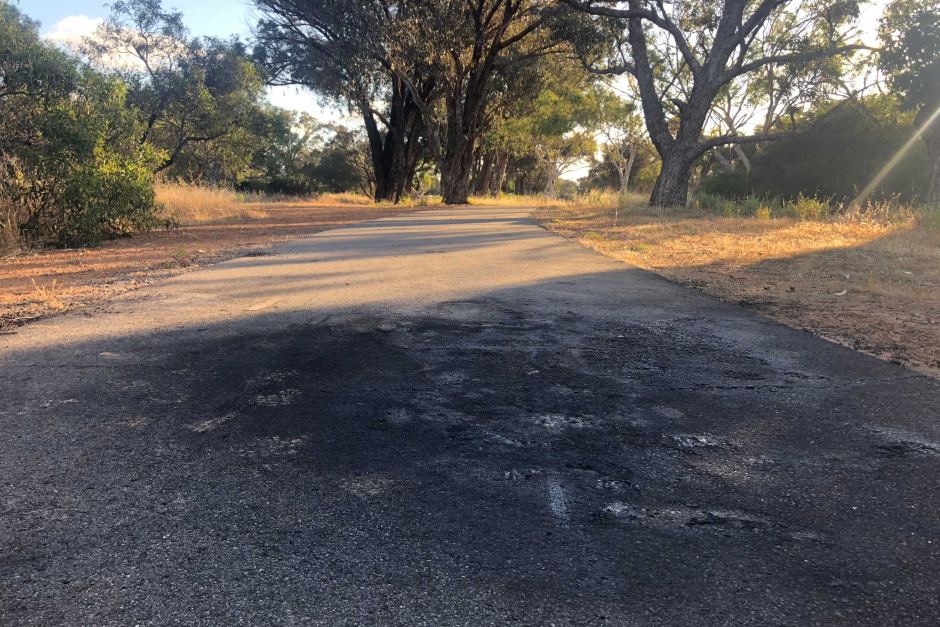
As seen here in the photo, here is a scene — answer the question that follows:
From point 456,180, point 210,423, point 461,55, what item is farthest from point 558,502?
point 456,180

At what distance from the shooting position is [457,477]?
2.46 m

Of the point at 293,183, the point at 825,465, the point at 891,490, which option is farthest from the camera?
the point at 293,183

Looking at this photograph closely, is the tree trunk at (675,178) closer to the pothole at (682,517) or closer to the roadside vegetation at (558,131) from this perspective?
the roadside vegetation at (558,131)

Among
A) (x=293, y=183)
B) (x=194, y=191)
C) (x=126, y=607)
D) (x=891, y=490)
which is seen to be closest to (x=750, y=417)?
(x=891, y=490)

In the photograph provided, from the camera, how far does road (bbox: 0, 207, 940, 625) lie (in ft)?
5.81

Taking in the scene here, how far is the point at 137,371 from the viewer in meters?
3.69

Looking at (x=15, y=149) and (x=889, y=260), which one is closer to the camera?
(x=889, y=260)

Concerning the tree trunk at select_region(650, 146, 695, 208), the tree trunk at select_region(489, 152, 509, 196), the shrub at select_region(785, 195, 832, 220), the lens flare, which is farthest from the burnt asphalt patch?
the tree trunk at select_region(489, 152, 509, 196)

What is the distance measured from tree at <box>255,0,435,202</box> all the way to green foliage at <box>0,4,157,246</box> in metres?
13.6

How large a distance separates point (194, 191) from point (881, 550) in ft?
68.4

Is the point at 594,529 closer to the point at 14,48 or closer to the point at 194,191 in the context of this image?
the point at 14,48

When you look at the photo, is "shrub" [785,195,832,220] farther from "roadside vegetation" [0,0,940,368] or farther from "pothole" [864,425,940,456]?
"pothole" [864,425,940,456]

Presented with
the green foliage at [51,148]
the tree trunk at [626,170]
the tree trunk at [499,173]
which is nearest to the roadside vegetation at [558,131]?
the green foliage at [51,148]

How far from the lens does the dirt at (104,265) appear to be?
5.62 meters
